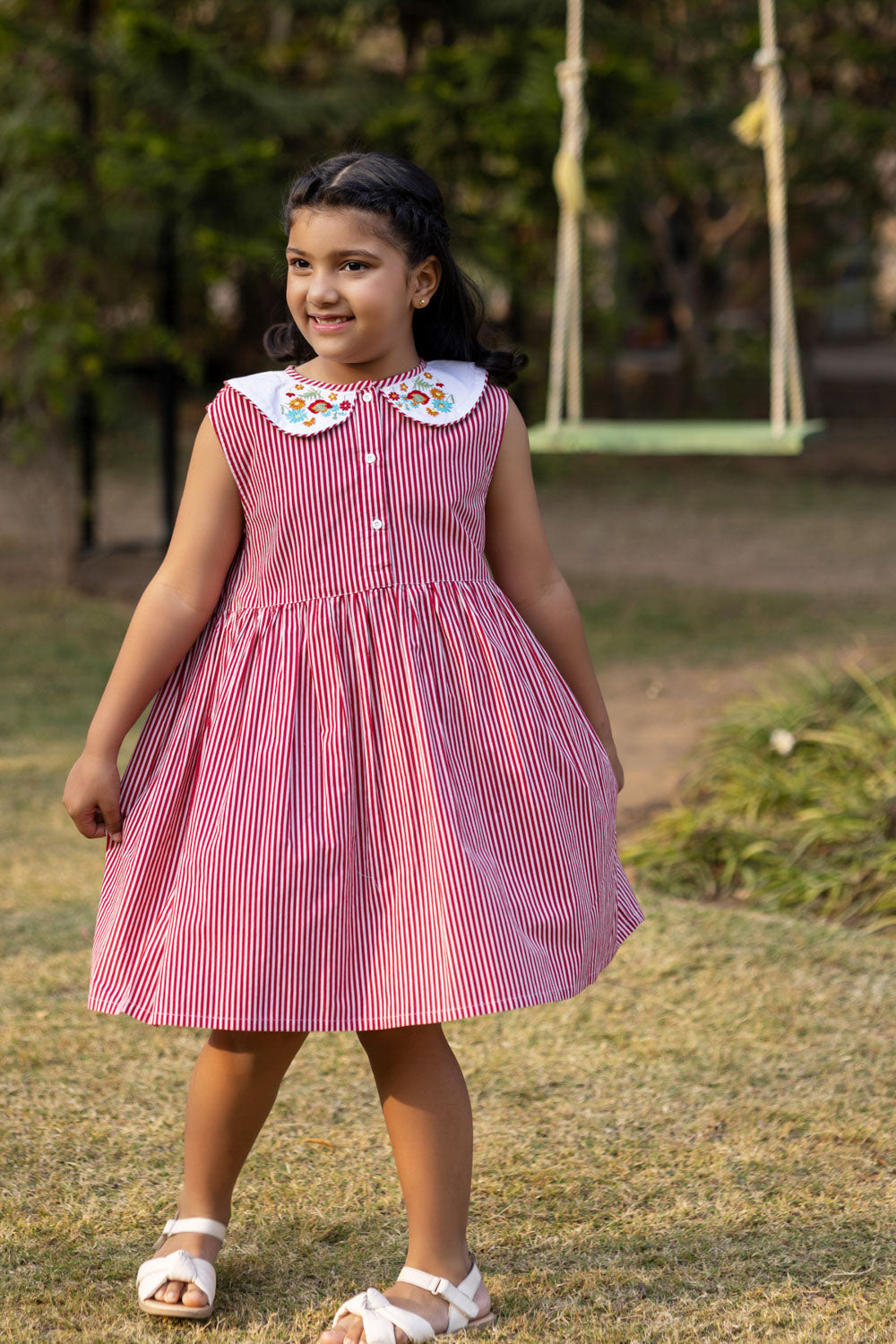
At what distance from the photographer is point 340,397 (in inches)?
75.4

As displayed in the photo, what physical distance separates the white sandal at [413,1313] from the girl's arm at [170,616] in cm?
65

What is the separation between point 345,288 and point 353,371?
0.36 feet

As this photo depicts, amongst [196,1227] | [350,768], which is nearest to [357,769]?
[350,768]

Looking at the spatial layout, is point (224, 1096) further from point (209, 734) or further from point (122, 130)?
point (122, 130)

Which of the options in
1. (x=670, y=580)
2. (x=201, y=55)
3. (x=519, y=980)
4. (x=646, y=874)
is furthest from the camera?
(x=670, y=580)

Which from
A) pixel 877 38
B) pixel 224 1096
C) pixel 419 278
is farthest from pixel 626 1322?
pixel 877 38

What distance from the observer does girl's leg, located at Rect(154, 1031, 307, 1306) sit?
1932 millimetres

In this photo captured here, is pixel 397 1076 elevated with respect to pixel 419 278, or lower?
lower

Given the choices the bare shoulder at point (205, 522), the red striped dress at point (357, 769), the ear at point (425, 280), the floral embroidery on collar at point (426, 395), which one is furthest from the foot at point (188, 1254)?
the ear at point (425, 280)

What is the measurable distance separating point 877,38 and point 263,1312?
11.6 meters

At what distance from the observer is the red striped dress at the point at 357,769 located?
1805mm

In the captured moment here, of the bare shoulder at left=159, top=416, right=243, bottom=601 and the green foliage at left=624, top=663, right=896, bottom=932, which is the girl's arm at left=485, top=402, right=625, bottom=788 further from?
the green foliage at left=624, top=663, right=896, bottom=932

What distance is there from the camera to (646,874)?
12.6 feet

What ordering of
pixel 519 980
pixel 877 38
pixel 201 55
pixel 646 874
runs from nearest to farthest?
pixel 519 980 → pixel 646 874 → pixel 201 55 → pixel 877 38
